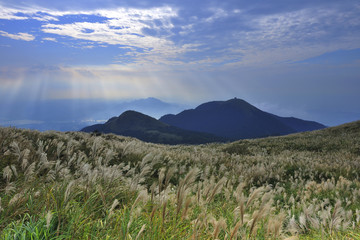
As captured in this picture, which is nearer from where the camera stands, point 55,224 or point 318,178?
point 55,224

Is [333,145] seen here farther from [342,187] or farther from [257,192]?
[257,192]

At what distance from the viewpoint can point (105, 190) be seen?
12.4ft

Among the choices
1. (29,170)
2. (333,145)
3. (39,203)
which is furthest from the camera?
(333,145)

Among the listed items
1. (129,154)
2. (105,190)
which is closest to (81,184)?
(105,190)

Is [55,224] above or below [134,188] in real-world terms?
below

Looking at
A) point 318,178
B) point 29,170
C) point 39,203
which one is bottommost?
point 318,178

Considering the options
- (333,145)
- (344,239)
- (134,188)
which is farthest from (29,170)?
(333,145)

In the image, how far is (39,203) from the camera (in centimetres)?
323

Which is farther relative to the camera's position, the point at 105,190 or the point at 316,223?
the point at 105,190

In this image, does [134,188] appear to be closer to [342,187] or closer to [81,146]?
[342,187]

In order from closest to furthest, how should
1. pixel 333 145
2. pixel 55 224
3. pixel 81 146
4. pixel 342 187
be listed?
pixel 55 224, pixel 342 187, pixel 81 146, pixel 333 145

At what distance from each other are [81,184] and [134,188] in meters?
0.93

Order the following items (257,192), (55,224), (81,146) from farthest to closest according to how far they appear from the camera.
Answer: (81,146), (55,224), (257,192)

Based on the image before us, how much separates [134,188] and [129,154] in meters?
5.24
